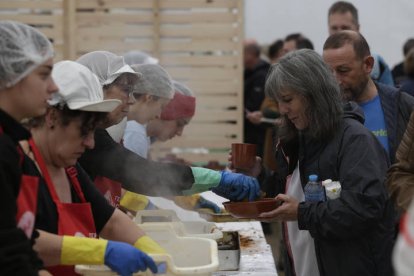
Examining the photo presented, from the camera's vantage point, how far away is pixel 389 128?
3.70 m

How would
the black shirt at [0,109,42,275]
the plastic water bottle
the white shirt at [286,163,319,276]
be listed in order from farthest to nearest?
the white shirt at [286,163,319,276], the plastic water bottle, the black shirt at [0,109,42,275]

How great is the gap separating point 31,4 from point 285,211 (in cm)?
590

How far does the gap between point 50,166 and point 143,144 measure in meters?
1.83

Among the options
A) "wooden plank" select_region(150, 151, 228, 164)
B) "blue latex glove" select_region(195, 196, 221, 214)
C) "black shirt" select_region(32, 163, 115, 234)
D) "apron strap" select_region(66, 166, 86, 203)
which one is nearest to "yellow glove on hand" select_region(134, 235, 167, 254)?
"black shirt" select_region(32, 163, 115, 234)

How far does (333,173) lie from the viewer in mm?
3092

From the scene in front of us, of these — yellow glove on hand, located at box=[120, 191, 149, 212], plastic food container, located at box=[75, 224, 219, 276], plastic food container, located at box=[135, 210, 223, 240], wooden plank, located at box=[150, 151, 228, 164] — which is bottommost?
wooden plank, located at box=[150, 151, 228, 164]

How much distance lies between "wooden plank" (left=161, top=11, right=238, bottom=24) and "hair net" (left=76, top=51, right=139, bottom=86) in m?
4.85

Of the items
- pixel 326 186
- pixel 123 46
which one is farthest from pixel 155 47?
pixel 326 186

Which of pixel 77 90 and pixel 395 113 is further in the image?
pixel 395 113

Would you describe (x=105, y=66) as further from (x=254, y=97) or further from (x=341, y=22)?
(x=254, y=97)

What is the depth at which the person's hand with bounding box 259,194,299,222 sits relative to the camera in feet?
10.2

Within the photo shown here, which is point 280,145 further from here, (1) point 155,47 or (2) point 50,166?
(1) point 155,47

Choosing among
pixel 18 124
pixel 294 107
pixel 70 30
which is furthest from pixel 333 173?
pixel 70 30

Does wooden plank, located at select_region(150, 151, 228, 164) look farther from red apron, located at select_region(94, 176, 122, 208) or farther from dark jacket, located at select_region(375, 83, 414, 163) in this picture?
red apron, located at select_region(94, 176, 122, 208)
